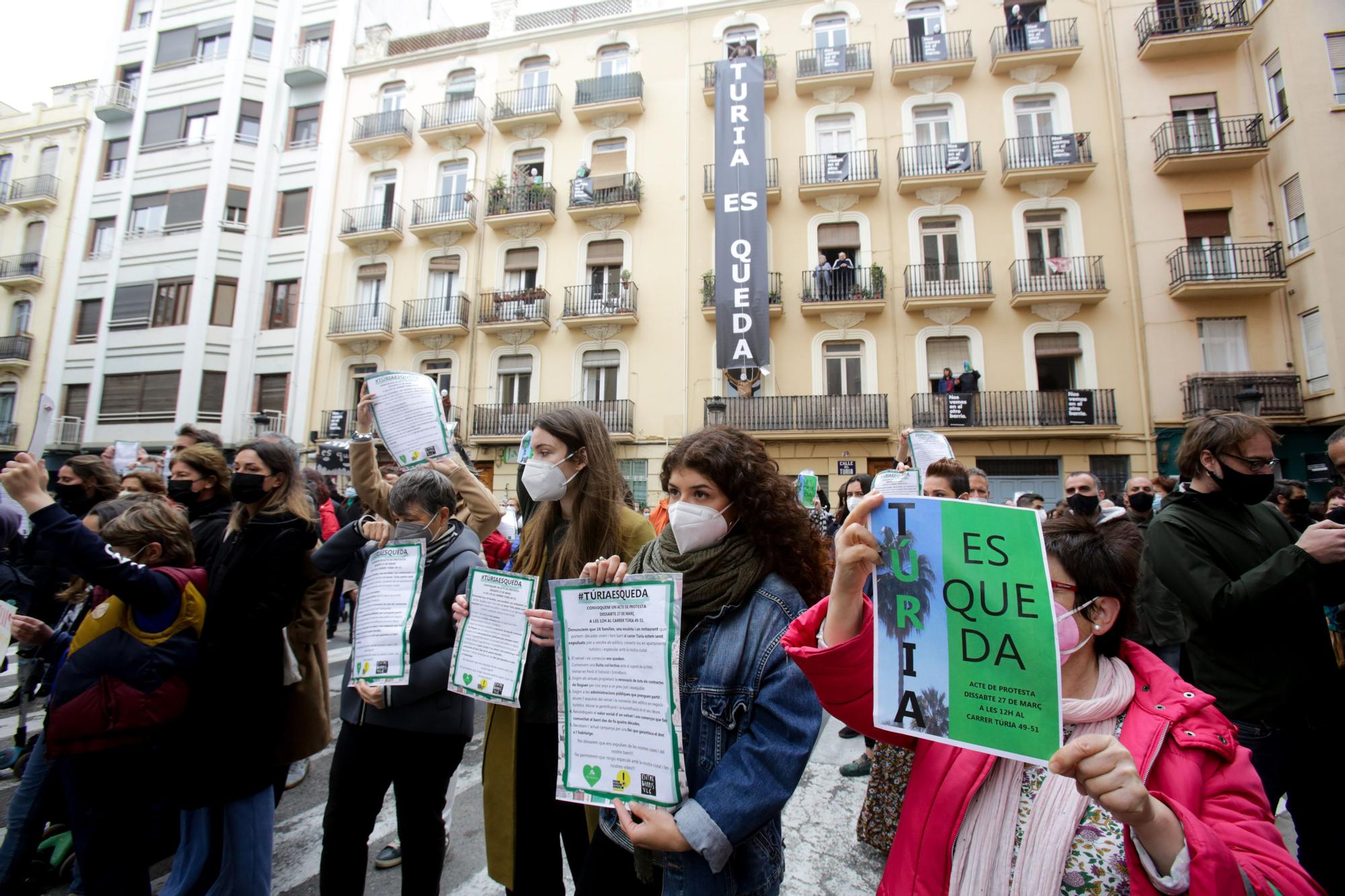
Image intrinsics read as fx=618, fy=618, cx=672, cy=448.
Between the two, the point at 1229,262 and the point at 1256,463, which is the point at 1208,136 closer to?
the point at 1229,262

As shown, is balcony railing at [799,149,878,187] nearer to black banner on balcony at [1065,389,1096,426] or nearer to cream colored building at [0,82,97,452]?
black banner on balcony at [1065,389,1096,426]

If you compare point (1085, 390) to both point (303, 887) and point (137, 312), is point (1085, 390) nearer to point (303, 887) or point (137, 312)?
point (303, 887)

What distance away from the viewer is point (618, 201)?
18094mm

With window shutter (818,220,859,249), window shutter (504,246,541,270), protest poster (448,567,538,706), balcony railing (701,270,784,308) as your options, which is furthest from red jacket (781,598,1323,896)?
window shutter (504,246,541,270)

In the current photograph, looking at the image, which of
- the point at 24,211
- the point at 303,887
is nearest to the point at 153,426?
the point at 24,211

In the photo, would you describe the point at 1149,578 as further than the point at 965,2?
No

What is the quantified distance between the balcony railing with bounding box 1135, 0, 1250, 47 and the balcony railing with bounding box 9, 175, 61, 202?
3581 centimetres

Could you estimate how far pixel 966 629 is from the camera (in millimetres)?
1365

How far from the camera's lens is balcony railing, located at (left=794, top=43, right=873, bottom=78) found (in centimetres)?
1720

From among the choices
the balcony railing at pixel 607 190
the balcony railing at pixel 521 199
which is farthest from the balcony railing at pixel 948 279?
the balcony railing at pixel 521 199

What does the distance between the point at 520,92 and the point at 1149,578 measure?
832 inches

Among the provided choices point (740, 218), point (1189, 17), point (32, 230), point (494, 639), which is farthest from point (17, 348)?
point (1189, 17)

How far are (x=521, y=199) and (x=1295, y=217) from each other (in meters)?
19.9

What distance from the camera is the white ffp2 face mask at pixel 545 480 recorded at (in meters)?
2.50
